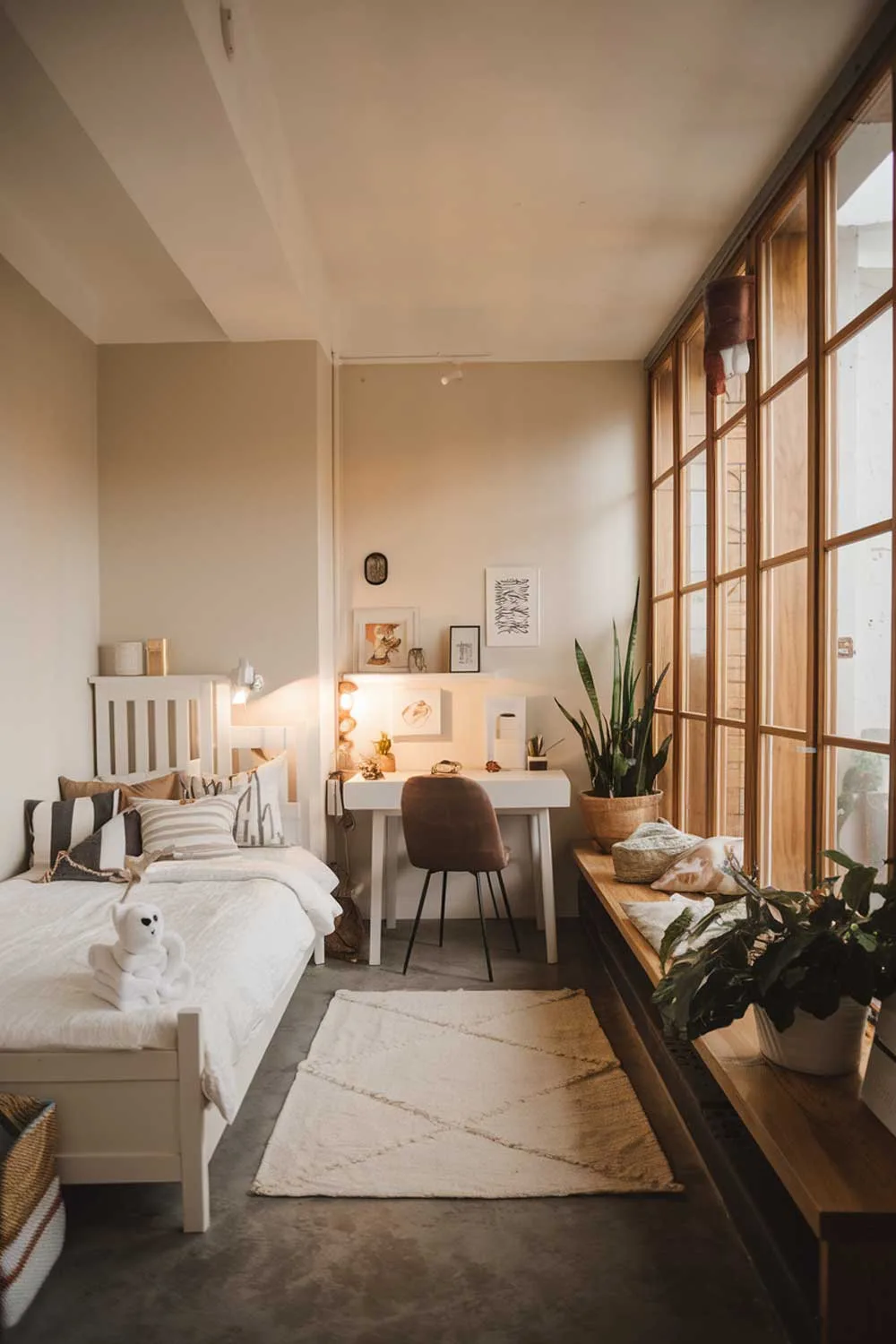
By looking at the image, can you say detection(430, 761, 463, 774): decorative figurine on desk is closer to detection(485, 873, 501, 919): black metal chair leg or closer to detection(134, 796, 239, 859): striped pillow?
detection(485, 873, 501, 919): black metal chair leg

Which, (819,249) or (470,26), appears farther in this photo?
(819,249)

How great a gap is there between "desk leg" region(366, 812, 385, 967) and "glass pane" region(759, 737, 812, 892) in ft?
5.71

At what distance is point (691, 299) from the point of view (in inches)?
157

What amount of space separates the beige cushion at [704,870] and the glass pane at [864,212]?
1840 mm

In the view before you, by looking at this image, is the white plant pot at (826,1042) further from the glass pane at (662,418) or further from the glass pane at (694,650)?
the glass pane at (662,418)

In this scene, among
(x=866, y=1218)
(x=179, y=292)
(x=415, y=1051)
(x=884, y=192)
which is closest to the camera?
(x=866, y=1218)

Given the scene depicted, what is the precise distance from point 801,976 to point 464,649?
3.15m

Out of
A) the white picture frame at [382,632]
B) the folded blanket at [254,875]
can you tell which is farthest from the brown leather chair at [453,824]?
the white picture frame at [382,632]

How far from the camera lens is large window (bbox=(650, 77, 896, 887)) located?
2.35 metres

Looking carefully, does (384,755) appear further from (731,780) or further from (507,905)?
(731,780)

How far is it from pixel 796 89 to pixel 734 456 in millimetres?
1250

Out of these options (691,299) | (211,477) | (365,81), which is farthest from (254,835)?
(691,299)

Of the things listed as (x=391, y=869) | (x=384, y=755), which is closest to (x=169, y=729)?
(x=384, y=755)

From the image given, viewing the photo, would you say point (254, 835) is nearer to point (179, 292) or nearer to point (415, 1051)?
point (415, 1051)
